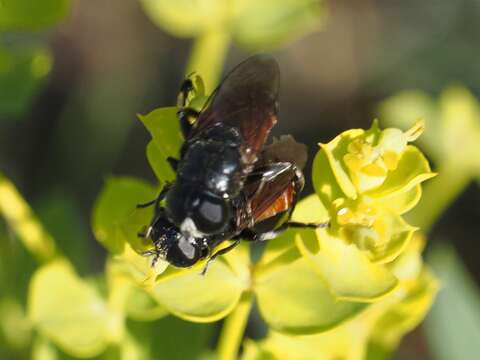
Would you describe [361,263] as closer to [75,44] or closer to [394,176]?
[394,176]

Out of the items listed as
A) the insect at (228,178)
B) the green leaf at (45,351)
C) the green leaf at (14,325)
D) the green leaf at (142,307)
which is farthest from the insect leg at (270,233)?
the green leaf at (14,325)

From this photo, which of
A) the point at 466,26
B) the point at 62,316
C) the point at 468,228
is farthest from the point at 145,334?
the point at 466,26

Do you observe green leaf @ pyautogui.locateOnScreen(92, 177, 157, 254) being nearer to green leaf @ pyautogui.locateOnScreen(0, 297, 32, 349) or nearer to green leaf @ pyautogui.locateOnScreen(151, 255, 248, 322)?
green leaf @ pyautogui.locateOnScreen(151, 255, 248, 322)

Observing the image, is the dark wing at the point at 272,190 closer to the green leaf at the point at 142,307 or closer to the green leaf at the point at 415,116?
the green leaf at the point at 142,307

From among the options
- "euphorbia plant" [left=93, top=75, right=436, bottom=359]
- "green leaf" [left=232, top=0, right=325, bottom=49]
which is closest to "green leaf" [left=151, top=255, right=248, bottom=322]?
"euphorbia plant" [left=93, top=75, right=436, bottom=359]

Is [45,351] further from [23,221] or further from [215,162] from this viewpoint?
[215,162]

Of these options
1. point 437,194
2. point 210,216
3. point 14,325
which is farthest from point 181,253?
point 437,194
